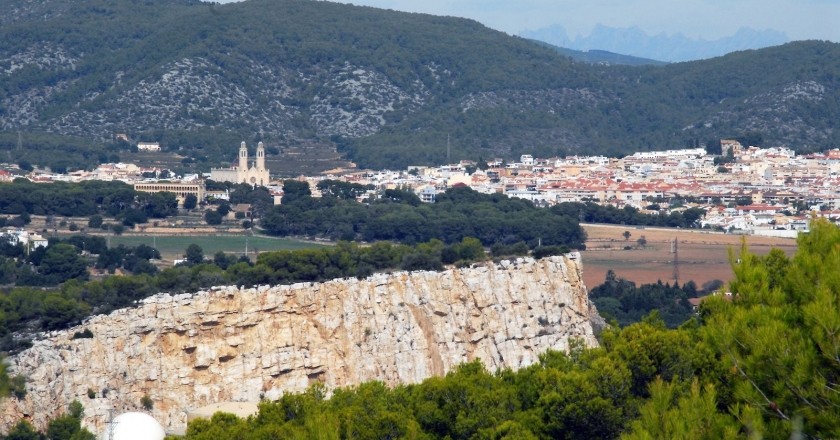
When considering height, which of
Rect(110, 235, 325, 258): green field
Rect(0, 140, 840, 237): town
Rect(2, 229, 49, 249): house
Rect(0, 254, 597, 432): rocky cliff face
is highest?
Rect(0, 254, 597, 432): rocky cliff face

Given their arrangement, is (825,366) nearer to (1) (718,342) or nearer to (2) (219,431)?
(1) (718,342)

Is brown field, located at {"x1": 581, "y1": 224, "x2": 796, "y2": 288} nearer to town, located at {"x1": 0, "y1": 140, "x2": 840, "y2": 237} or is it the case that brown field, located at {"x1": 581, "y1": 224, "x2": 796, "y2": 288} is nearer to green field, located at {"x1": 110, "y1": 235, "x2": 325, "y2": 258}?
town, located at {"x1": 0, "y1": 140, "x2": 840, "y2": 237}

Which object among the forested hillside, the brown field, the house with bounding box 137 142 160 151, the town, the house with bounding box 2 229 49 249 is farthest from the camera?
the forested hillside

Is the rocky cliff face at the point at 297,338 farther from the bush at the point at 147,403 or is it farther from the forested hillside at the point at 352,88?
the forested hillside at the point at 352,88

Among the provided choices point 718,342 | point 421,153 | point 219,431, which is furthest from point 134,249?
point 421,153

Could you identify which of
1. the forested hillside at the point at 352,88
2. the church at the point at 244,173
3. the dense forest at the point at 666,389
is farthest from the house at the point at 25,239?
the forested hillside at the point at 352,88

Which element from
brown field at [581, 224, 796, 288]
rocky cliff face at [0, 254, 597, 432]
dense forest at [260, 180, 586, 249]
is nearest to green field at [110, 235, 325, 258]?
dense forest at [260, 180, 586, 249]
